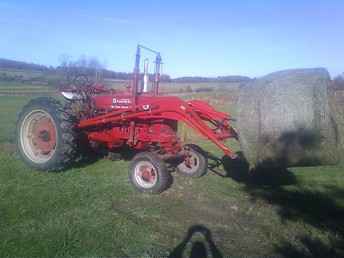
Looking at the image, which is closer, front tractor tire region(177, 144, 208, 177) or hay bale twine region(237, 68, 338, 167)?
hay bale twine region(237, 68, 338, 167)

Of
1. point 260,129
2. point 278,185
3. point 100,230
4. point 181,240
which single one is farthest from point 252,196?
point 100,230

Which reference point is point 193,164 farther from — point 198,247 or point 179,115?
point 198,247

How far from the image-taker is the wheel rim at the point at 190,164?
9109 mm

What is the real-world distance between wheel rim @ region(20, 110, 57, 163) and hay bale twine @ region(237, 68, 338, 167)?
13.9 feet

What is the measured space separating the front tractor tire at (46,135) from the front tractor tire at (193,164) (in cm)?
221

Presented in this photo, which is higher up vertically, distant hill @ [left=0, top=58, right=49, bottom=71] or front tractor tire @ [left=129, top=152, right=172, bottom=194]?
distant hill @ [left=0, top=58, right=49, bottom=71]

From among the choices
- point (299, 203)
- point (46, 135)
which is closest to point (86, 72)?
point (46, 135)

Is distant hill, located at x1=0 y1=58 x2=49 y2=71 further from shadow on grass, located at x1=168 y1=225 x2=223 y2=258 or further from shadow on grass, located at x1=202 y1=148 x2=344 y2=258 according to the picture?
shadow on grass, located at x1=168 y1=225 x2=223 y2=258

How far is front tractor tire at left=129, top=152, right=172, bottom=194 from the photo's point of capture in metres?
7.75

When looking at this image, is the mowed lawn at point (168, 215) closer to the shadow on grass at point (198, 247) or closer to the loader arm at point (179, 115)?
the shadow on grass at point (198, 247)

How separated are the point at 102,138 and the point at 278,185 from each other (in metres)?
3.60

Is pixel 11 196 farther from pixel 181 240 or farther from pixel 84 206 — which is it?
pixel 181 240

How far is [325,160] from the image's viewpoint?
6141 mm

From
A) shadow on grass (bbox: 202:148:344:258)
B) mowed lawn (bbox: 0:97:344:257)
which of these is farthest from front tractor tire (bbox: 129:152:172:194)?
shadow on grass (bbox: 202:148:344:258)
